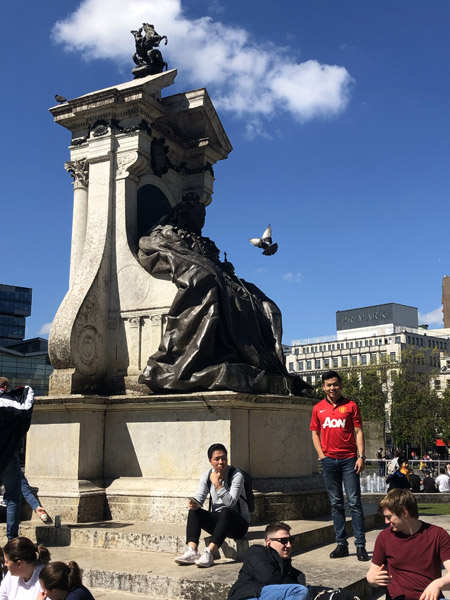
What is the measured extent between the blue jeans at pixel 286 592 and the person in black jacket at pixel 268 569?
0.02m

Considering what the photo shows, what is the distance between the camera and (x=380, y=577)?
4859 mm

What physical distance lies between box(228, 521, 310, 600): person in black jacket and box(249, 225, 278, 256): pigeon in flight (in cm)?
808

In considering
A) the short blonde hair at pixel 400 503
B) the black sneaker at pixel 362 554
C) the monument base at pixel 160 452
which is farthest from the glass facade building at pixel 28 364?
the short blonde hair at pixel 400 503

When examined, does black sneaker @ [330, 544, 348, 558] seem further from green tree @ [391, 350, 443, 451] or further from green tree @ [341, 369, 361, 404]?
green tree @ [391, 350, 443, 451]

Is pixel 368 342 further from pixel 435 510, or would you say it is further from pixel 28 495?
pixel 28 495

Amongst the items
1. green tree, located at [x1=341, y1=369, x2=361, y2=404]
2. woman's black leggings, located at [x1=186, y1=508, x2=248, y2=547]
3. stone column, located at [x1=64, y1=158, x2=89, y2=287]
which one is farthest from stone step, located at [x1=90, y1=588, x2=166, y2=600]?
green tree, located at [x1=341, y1=369, x2=361, y2=404]

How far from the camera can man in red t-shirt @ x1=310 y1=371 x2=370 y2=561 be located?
761 cm

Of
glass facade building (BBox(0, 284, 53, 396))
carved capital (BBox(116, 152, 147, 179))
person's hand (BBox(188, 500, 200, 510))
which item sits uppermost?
glass facade building (BBox(0, 284, 53, 396))

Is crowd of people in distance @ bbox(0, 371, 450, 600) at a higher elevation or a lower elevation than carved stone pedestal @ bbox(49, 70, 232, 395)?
lower

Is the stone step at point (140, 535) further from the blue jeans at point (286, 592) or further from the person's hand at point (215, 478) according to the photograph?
the blue jeans at point (286, 592)

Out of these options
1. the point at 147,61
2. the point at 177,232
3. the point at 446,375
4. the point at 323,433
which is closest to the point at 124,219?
the point at 177,232

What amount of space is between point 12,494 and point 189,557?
2.20m

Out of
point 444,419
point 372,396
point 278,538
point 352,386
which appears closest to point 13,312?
point 352,386

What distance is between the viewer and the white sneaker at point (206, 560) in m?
7.05
